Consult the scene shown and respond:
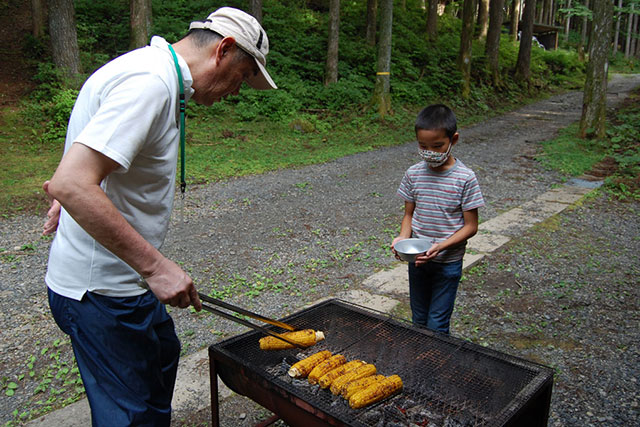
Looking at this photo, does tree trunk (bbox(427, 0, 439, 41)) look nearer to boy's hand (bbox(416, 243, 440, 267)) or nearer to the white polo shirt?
boy's hand (bbox(416, 243, 440, 267))

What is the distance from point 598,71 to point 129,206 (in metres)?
13.6

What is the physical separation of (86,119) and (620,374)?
3825 mm

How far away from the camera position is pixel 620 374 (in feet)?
11.3

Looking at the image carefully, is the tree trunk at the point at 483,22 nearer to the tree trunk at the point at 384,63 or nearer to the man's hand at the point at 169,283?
the tree trunk at the point at 384,63

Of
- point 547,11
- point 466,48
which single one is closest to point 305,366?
point 466,48

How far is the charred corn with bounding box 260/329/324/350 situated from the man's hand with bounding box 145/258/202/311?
1.04 metres

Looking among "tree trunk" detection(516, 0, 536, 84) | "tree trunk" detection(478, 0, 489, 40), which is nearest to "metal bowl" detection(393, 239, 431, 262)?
"tree trunk" detection(516, 0, 536, 84)

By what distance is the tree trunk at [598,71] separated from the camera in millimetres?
11820

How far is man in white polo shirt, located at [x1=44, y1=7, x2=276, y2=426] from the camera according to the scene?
5.05 ft

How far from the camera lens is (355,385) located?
2350 mm

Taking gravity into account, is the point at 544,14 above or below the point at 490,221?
above

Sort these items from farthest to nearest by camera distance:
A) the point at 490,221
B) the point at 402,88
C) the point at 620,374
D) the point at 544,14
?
the point at 544,14
the point at 402,88
the point at 490,221
the point at 620,374

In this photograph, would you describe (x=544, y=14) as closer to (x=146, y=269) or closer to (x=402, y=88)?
(x=402, y=88)

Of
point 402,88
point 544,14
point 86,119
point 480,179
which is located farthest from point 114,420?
point 544,14
